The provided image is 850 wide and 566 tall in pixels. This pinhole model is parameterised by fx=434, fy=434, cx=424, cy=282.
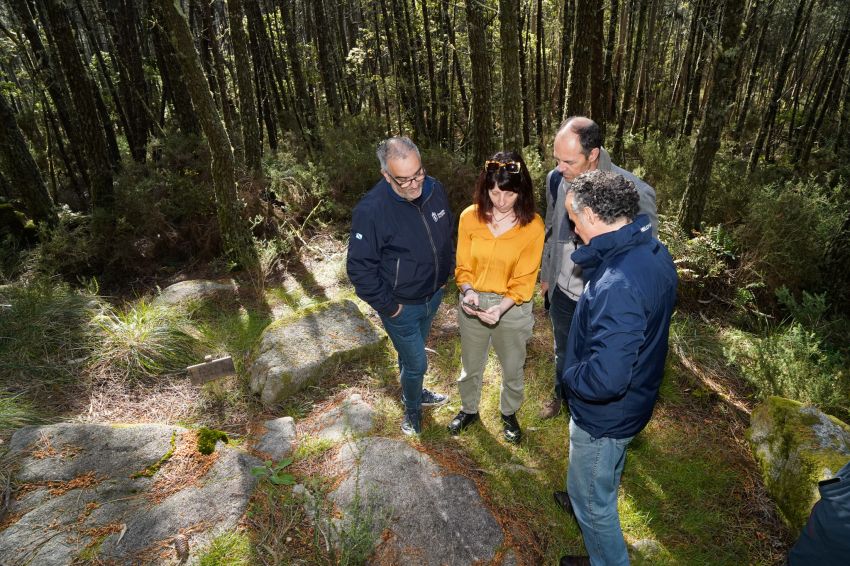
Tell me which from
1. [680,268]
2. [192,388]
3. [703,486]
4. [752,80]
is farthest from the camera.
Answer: [752,80]

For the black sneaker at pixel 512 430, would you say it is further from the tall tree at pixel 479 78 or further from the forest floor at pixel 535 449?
the tall tree at pixel 479 78

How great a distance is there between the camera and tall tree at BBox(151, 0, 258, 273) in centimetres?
504

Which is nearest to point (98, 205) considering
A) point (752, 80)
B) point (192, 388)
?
point (192, 388)

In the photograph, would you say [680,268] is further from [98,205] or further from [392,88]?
[392,88]

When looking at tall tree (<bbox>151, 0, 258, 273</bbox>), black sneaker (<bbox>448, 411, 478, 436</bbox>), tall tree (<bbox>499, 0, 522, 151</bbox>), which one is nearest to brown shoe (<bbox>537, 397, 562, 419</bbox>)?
black sneaker (<bbox>448, 411, 478, 436</bbox>)

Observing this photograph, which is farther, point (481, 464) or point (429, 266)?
point (481, 464)

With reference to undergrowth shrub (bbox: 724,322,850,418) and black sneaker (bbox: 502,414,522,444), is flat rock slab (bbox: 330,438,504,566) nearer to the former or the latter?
black sneaker (bbox: 502,414,522,444)

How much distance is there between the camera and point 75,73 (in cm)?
737

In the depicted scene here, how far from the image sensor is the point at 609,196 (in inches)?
70.5

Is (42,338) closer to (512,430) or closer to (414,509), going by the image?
(414,509)

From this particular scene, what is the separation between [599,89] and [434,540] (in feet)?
24.4

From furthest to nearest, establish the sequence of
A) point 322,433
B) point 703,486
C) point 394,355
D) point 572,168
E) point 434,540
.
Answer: point 394,355, point 322,433, point 703,486, point 572,168, point 434,540

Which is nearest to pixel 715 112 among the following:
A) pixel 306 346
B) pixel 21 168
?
pixel 306 346

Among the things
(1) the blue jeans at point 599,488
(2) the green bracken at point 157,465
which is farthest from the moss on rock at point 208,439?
(1) the blue jeans at point 599,488
